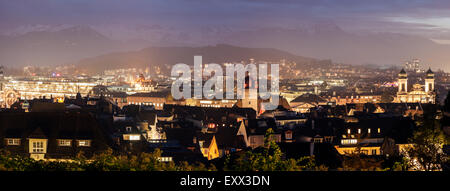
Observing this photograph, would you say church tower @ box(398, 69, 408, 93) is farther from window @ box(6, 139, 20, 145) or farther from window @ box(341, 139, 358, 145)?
window @ box(6, 139, 20, 145)

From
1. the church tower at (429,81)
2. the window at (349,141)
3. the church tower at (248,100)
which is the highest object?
the church tower at (429,81)

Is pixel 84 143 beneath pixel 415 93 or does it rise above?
above

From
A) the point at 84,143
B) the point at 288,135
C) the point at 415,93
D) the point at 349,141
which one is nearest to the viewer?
the point at 84,143

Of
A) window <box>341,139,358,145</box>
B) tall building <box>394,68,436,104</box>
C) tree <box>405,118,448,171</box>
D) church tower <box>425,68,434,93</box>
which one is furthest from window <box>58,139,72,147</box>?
church tower <box>425,68,434,93</box>

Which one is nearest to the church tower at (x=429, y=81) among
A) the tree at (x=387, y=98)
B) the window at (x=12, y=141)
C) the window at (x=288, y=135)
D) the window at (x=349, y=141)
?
the tree at (x=387, y=98)

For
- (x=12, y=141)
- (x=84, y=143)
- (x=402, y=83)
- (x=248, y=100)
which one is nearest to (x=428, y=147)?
(x=84, y=143)

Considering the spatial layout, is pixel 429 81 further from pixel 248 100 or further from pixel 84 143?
pixel 84 143

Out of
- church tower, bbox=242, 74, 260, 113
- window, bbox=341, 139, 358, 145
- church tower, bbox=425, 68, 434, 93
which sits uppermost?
church tower, bbox=425, 68, 434, 93

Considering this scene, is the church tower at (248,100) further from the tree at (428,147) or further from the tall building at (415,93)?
the tree at (428,147)

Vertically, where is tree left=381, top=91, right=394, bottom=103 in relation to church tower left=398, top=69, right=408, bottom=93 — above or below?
below

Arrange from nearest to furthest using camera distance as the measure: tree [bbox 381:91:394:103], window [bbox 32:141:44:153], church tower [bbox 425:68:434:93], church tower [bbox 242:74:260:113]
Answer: window [bbox 32:141:44:153] → church tower [bbox 242:74:260:113] → tree [bbox 381:91:394:103] → church tower [bbox 425:68:434:93]
